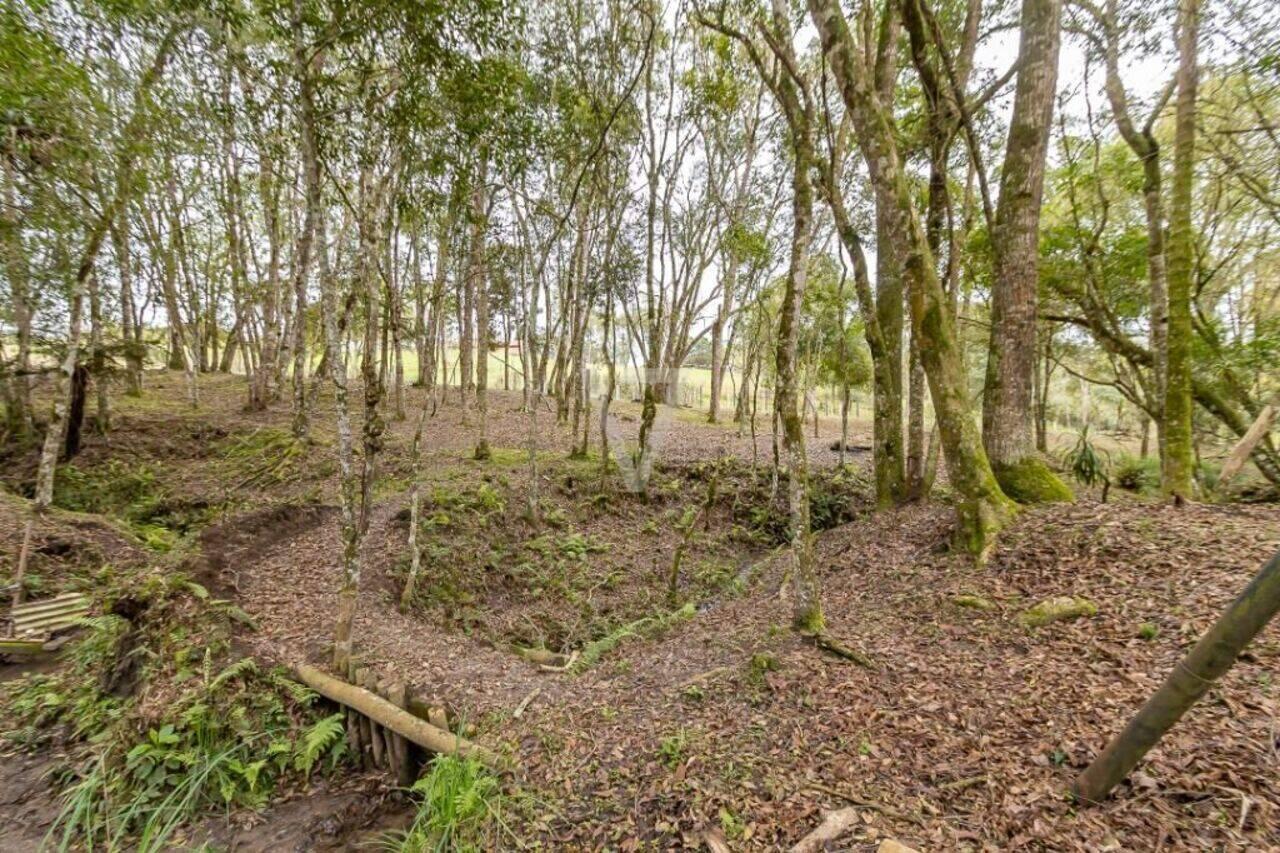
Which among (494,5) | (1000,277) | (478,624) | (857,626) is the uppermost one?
(494,5)

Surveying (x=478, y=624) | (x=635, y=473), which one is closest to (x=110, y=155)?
(x=478, y=624)

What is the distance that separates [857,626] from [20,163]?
11410 mm

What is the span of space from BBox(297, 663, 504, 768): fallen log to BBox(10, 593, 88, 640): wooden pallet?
12.2 ft

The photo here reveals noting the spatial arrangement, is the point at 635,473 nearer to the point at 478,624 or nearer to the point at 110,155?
the point at 478,624

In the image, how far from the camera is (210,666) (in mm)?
4793

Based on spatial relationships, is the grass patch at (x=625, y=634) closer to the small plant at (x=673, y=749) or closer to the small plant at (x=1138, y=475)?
the small plant at (x=673, y=749)

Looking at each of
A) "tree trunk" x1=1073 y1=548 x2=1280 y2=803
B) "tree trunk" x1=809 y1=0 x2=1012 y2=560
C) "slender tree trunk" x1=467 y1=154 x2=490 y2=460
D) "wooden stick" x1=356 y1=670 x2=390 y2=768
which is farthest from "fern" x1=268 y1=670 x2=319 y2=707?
"slender tree trunk" x1=467 y1=154 x2=490 y2=460

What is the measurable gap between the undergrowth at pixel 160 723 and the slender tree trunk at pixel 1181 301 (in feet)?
31.2

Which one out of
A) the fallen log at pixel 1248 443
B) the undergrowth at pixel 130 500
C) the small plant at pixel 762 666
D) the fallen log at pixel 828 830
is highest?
the fallen log at pixel 1248 443

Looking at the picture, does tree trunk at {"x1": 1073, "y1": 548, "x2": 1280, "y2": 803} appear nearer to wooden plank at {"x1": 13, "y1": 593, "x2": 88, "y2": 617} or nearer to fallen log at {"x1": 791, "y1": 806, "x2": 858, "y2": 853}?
fallen log at {"x1": 791, "y1": 806, "x2": 858, "y2": 853}

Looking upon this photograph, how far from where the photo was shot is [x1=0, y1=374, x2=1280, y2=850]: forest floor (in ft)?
8.86

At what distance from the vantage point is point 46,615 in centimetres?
626

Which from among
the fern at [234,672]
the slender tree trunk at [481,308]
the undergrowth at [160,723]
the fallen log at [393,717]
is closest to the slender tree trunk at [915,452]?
the fallen log at [393,717]

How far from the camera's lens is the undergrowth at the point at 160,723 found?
4.05m
